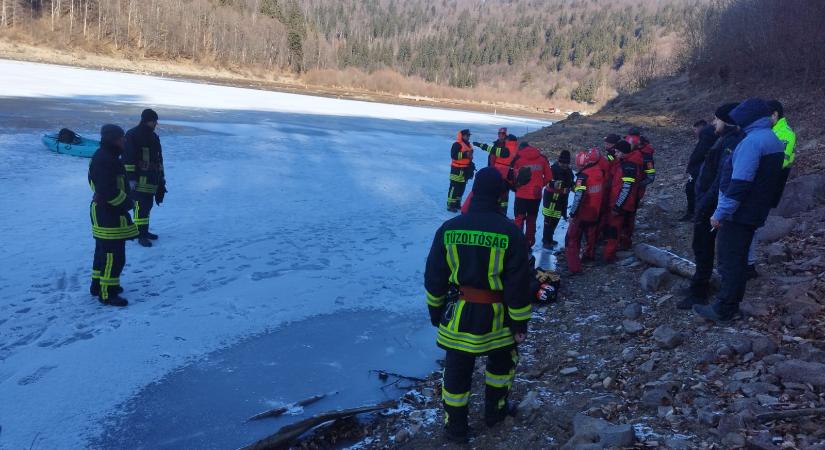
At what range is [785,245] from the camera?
6.12 metres

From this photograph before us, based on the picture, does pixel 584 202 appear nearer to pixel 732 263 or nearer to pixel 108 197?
pixel 732 263

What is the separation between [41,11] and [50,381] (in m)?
71.2

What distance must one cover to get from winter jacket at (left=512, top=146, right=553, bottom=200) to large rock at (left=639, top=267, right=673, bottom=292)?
1.96 metres

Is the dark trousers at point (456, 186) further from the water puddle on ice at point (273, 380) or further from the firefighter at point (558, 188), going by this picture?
the water puddle on ice at point (273, 380)

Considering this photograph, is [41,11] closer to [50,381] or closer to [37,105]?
[37,105]

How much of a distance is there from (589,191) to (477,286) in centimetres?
380

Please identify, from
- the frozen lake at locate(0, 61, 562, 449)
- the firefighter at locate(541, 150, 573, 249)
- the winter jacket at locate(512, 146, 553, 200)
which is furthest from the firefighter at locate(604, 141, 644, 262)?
the frozen lake at locate(0, 61, 562, 449)

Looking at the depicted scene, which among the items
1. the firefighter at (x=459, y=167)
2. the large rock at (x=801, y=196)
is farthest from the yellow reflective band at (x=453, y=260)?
the firefighter at (x=459, y=167)

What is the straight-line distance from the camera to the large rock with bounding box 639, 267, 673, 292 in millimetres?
5910

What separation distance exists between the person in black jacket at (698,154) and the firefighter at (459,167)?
132 inches

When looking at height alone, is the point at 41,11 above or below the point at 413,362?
above

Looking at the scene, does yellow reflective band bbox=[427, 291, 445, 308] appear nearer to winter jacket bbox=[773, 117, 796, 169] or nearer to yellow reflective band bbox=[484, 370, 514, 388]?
yellow reflective band bbox=[484, 370, 514, 388]

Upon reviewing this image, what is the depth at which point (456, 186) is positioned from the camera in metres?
10.4

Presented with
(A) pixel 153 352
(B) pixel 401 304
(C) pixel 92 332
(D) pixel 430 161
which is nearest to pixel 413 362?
(B) pixel 401 304
